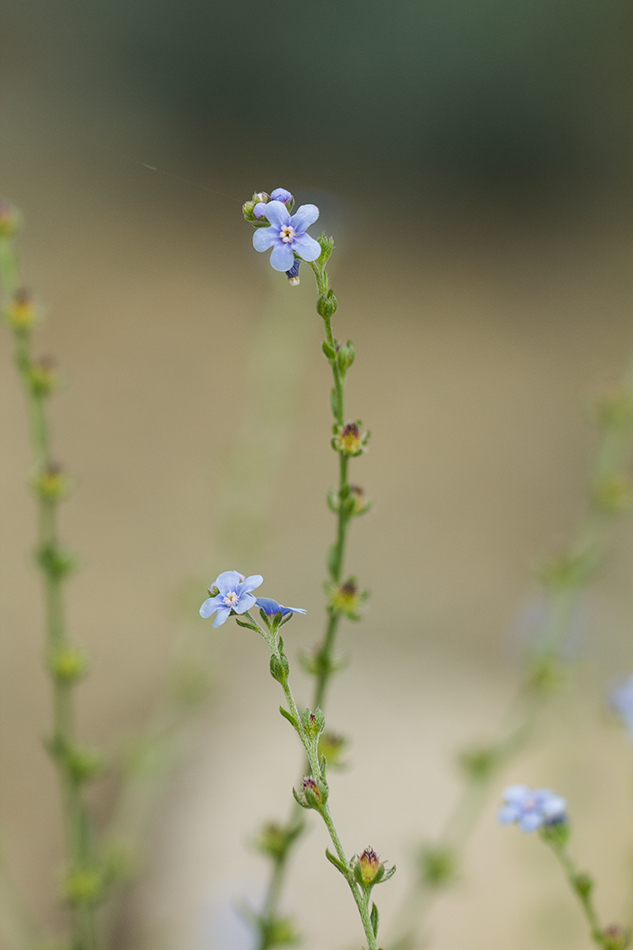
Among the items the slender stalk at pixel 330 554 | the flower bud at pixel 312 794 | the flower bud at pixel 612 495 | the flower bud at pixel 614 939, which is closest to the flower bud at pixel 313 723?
the flower bud at pixel 312 794

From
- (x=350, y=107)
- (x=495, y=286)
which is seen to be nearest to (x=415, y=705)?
(x=495, y=286)

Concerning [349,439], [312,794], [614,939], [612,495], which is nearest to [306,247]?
[349,439]

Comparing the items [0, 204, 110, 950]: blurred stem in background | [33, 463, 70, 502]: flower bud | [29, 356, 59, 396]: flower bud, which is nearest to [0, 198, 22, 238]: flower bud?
[0, 204, 110, 950]: blurred stem in background

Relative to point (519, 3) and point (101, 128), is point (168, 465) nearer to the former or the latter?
point (101, 128)

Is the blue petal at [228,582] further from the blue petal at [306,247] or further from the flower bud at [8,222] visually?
the flower bud at [8,222]

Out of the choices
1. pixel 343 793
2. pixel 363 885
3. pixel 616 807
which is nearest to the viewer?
pixel 363 885

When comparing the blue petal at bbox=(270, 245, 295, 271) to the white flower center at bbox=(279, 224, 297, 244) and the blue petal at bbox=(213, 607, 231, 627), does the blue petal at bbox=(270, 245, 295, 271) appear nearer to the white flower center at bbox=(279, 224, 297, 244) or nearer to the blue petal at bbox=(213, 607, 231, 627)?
the white flower center at bbox=(279, 224, 297, 244)
